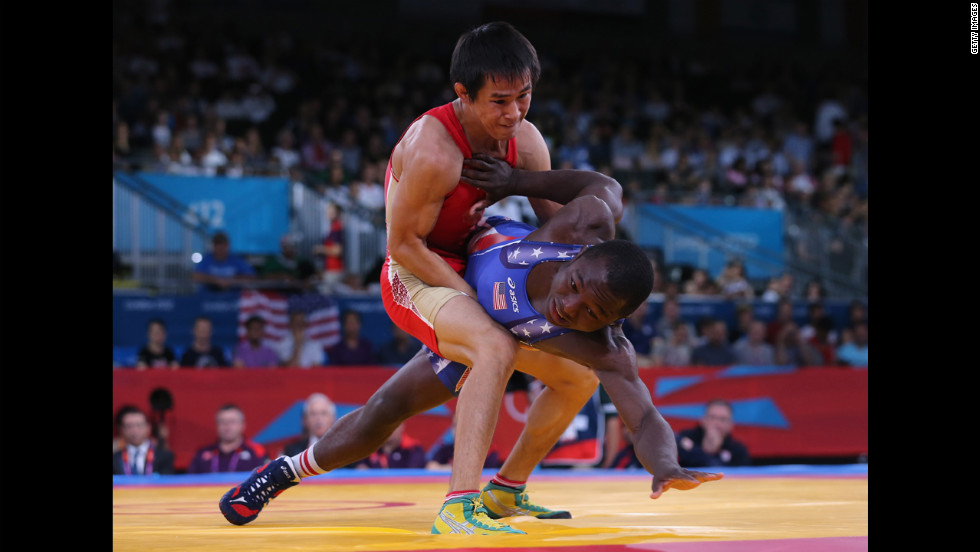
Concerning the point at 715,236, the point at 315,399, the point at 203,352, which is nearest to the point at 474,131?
the point at 315,399

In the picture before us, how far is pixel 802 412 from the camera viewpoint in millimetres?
8695

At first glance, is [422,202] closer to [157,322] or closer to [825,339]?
[157,322]

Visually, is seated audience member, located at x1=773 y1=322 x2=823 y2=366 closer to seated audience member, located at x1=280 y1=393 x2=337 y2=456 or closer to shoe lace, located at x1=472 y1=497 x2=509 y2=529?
seated audience member, located at x1=280 y1=393 x2=337 y2=456

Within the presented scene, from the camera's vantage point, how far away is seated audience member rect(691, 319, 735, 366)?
978 centimetres

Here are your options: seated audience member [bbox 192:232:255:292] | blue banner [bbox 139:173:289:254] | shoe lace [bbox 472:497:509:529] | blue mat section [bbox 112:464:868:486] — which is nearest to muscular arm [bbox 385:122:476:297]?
shoe lace [bbox 472:497:509:529]

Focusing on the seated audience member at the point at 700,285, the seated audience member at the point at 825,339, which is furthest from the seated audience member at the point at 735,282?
the seated audience member at the point at 825,339

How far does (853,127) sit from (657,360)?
9.17m

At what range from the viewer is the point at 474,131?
3.62 m

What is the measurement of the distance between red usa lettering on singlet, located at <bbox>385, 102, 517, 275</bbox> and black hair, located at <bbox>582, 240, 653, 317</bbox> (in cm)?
72

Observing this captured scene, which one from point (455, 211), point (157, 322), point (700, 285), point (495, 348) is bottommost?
point (157, 322)

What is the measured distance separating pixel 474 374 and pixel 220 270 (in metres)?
7.04

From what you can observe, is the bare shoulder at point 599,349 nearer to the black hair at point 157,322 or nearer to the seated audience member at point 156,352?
the seated audience member at point 156,352

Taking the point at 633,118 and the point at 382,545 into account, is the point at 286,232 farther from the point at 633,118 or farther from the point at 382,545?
the point at 382,545
